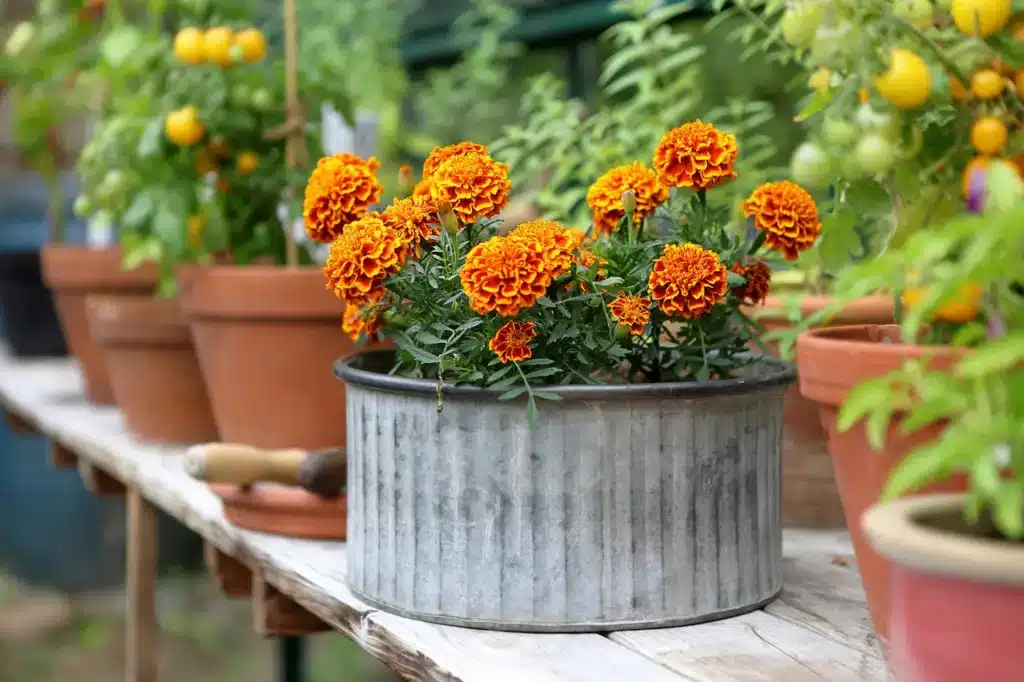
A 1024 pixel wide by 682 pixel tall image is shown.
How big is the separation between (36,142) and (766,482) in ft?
6.58

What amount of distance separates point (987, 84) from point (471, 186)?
38cm

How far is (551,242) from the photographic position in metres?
0.88

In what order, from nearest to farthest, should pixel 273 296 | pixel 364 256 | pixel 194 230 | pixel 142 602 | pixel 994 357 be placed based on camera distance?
pixel 994 357 → pixel 364 256 → pixel 273 296 → pixel 194 230 → pixel 142 602

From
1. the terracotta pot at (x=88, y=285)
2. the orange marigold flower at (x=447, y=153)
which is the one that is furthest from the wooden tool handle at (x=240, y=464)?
the terracotta pot at (x=88, y=285)

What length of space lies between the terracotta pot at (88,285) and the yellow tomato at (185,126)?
52 centimetres

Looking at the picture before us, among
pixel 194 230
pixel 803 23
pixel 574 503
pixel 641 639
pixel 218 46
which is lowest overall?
pixel 641 639

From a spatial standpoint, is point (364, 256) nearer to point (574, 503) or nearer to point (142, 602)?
point (574, 503)

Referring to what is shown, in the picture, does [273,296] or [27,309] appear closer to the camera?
[273,296]

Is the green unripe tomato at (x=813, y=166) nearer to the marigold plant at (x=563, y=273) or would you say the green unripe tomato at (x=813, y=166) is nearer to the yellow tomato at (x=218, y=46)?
the marigold plant at (x=563, y=273)

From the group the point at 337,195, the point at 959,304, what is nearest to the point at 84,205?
the point at 337,195

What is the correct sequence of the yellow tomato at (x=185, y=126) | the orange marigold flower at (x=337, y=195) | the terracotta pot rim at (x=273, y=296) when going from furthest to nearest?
1. the yellow tomato at (x=185, y=126)
2. the terracotta pot rim at (x=273, y=296)
3. the orange marigold flower at (x=337, y=195)

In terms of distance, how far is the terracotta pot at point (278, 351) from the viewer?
1427 millimetres

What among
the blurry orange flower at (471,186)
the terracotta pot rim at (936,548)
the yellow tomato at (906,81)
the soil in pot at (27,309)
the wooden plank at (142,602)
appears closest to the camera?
the terracotta pot rim at (936,548)

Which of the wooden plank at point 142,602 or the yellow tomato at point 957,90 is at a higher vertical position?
the yellow tomato at point 957,90
